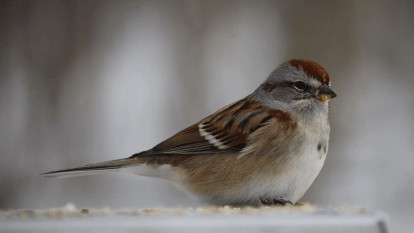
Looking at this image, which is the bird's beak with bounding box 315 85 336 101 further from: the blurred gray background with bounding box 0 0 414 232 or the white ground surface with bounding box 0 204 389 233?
the blurred gray background with bounding box 0 0 414 232

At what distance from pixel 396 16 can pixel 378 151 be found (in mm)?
774

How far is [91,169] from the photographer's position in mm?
1050

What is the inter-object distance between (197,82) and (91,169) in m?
1.26

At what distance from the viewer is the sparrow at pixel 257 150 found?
1.00 meters

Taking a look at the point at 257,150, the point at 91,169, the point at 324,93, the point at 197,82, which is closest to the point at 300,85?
the point at 324,93

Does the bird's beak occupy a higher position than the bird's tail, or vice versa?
the bird's beak

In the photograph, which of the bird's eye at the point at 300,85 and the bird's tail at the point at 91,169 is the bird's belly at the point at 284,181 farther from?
the bird's tail at the point at 91,169

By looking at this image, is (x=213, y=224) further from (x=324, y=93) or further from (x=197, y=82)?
(x=197, y=82)

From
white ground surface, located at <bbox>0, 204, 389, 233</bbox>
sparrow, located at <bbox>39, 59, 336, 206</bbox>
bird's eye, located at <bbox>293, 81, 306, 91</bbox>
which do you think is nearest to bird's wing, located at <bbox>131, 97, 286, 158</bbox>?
sparrow, located at <bbox>39, 59, 336, 206</bbox>

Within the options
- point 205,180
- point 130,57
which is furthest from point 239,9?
point 205,180

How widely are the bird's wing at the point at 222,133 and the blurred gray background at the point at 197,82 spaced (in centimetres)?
99

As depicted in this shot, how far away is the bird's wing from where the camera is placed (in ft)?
3.63

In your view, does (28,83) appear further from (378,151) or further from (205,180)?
(378,151)

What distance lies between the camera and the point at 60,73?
6.88 ft
